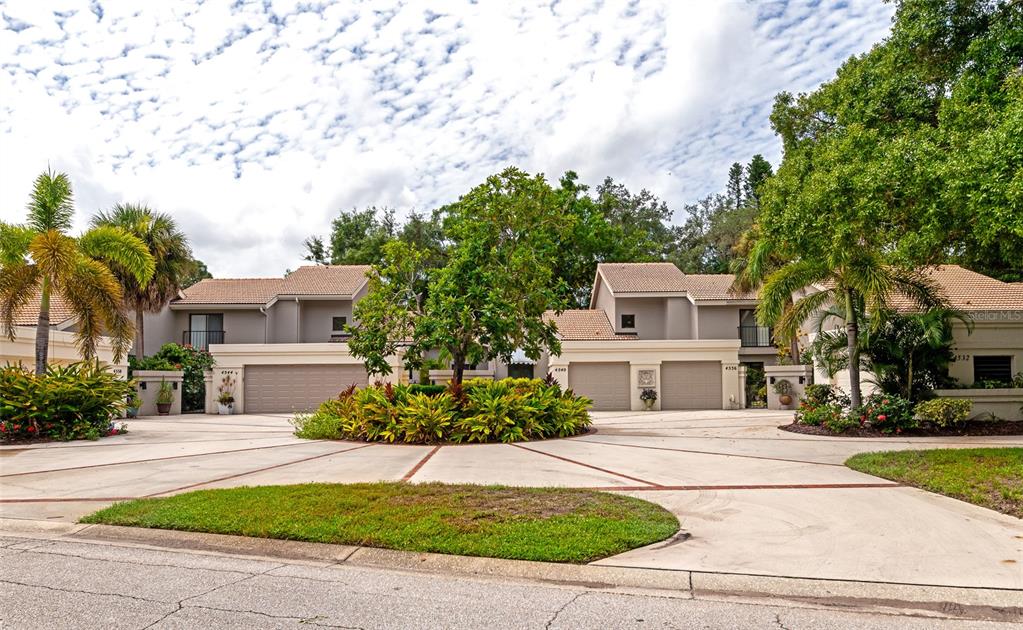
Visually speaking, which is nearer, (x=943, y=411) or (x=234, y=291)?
(x=943, y=411)

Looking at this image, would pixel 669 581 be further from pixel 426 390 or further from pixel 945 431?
pixel 945 431

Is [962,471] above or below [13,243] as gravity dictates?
below

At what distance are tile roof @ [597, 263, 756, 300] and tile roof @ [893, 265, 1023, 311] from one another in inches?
343

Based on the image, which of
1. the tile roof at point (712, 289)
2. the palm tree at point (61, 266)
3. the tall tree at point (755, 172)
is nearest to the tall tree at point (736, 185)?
the tall tree at point (755, 172)

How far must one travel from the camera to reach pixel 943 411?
16.8 metres

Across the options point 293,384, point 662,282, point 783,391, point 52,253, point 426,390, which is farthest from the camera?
point 662,282

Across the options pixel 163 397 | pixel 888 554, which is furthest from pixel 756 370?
pixel 888 554

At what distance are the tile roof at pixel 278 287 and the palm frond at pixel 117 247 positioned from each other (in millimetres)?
13640

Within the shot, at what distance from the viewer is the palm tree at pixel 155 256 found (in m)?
27.0

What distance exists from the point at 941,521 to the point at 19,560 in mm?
8520

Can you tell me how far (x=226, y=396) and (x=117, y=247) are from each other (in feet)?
37.7

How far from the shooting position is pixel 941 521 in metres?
7.32

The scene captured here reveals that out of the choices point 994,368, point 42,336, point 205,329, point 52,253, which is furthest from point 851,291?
point 205,329

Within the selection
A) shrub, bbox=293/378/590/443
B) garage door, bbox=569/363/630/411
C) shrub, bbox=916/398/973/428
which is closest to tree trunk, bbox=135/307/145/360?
shrub, bbox=293/378/590/443
